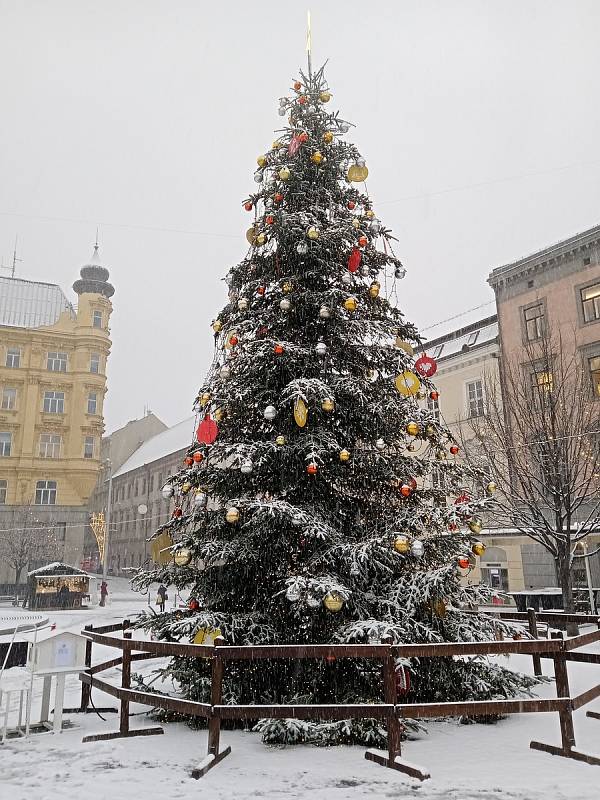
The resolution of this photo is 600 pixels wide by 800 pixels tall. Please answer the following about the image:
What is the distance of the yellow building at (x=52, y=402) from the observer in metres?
43.4

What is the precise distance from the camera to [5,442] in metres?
44.8

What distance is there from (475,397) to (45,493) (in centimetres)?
3127

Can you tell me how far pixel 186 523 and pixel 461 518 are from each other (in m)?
3.56

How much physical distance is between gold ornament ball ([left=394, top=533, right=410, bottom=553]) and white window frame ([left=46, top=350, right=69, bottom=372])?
146ft

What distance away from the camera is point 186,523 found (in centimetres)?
820

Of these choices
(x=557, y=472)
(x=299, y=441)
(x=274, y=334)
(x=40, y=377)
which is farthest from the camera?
(x=40, y=377)

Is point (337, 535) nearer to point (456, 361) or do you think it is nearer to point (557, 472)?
point (557, 472)

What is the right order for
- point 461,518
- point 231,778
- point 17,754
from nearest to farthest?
point 231,778 < point 17,754 < point 461,518

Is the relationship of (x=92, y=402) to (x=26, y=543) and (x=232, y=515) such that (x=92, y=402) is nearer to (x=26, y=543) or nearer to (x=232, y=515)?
(x=26, y=543)

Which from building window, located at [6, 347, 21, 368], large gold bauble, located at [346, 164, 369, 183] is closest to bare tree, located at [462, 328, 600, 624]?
large gold bauble, located at [346, 164, 369, 183]

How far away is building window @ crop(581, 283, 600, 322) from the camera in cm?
2538

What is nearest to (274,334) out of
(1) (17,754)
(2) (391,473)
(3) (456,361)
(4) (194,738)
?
(2) (391,473)

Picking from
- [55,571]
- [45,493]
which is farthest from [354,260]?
[45,493]

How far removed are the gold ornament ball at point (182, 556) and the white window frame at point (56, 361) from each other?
43.3 metres
